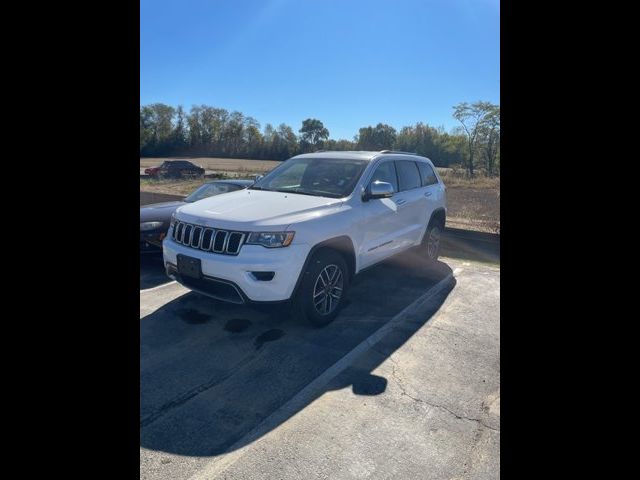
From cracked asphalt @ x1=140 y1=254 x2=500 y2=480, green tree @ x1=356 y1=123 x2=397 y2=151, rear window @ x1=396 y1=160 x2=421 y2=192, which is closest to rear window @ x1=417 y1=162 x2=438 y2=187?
rear window @ x1=396 y1=160 x2=421 y2=192

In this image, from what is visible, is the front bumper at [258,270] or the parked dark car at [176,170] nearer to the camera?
the front bumper at [258,270]

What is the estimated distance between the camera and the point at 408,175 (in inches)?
231

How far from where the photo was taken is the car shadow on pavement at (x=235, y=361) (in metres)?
2.86

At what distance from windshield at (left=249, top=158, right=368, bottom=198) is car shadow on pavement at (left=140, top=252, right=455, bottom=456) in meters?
1.34

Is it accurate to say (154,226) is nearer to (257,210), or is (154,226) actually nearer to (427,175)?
(257,210)

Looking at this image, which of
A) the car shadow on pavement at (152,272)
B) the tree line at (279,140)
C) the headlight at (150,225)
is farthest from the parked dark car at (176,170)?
the headlight at (150,225)

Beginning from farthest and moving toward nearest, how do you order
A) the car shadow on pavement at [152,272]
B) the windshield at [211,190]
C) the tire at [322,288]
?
1. the windshield at [211,190]
2. the car shadow on pavement at [152,272]
3. the tire at [322,288]

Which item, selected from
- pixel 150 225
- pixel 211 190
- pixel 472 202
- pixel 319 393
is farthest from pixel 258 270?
pixel 472 202

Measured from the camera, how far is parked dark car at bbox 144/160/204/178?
31719mm

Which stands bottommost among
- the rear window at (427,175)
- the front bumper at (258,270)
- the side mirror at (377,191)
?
the front bumper at (258,270)

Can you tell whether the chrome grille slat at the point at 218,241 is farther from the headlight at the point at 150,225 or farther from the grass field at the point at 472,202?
the headlight at the point at 150,225

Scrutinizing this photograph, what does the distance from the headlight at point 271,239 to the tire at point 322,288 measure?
34cm
